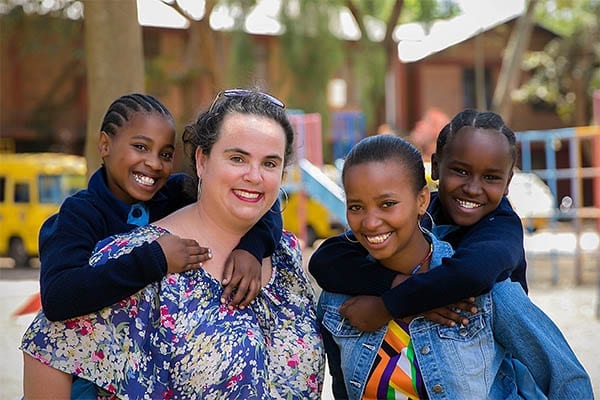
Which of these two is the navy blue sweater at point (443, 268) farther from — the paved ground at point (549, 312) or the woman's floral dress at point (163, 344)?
the paved ground at point (549, 312)

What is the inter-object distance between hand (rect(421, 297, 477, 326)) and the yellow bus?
49.5ft

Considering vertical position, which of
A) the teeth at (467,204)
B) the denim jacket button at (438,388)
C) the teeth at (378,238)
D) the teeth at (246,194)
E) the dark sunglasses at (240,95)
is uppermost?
the dark sunglasses at (240,95)

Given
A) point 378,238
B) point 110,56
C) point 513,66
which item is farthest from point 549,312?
point 378,238

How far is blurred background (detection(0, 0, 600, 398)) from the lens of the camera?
1242cm

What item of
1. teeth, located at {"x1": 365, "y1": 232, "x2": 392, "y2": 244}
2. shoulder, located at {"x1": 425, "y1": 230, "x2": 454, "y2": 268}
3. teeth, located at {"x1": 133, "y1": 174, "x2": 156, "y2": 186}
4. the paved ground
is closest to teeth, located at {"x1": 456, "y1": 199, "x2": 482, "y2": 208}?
shoulder, located at {"x1": 425, "y1": 230, "x2": 454, "y2": 268}

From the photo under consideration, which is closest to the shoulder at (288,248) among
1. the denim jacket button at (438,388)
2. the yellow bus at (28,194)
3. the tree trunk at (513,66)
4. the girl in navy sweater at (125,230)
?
the girl in navy sweater at (125,230)

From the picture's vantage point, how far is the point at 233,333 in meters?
2.54

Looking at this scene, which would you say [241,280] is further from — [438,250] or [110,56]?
[110,56]

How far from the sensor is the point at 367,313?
260cm

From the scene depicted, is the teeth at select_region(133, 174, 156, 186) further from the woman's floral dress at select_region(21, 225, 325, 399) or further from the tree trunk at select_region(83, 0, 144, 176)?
the tree trunk at select_region(83, 0, 144, 176)

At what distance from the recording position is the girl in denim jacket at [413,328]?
2535mm

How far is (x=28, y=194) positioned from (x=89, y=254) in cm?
1559

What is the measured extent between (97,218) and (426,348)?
106 centimetres

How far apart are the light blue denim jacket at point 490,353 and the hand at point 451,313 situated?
0.02m
